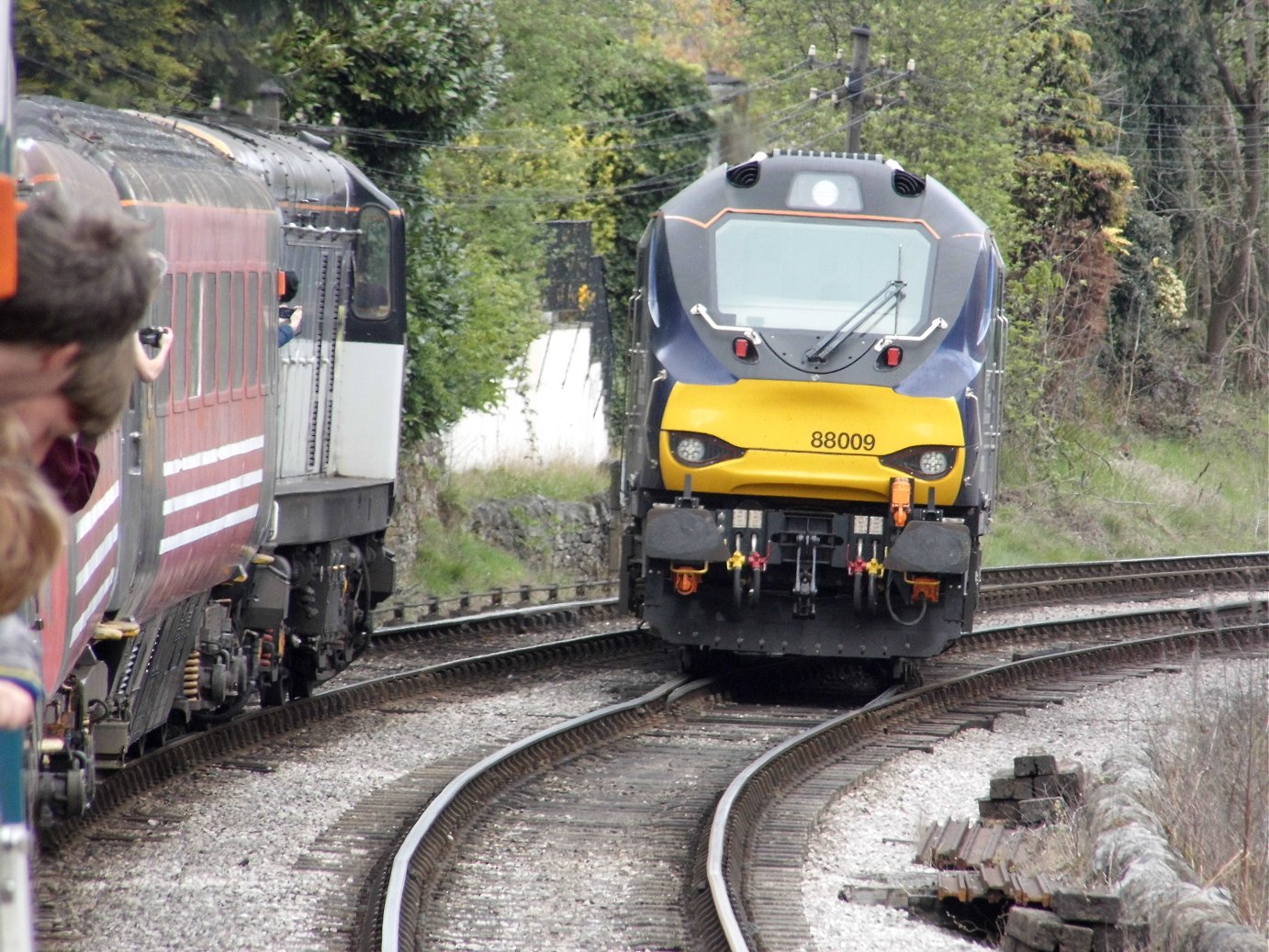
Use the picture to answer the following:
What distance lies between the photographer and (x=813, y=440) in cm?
1105

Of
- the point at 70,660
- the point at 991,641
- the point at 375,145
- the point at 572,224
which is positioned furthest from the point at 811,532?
the point at 572,224

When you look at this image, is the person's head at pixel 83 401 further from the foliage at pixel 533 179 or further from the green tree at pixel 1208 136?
the green tree at pixel 1208 136

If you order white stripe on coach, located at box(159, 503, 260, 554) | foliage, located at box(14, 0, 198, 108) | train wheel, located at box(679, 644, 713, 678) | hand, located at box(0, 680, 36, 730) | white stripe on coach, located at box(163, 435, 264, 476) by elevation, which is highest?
foliage, located at box(14, 0, 198, 108)

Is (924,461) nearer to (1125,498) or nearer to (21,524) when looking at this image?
(21,524)

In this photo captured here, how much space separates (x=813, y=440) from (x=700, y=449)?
0.70 metres

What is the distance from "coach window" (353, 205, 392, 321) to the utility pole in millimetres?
10851

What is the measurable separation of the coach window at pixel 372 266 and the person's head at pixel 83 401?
950cm

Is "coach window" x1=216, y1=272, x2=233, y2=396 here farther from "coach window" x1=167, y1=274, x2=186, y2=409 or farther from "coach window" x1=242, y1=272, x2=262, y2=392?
"coach window" x1=167, y1=274, x2=186, y2=409

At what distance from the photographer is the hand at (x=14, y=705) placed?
2129 mm

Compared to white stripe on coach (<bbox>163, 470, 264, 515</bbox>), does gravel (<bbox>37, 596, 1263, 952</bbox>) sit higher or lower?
lower

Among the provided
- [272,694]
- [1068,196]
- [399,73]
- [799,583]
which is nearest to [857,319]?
[799,583]

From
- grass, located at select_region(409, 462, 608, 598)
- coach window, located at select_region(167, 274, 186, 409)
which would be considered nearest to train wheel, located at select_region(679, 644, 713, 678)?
grass, located at select_region(409, 462, 608, 598)

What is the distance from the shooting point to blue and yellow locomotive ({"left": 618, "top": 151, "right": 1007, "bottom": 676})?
1102 cm

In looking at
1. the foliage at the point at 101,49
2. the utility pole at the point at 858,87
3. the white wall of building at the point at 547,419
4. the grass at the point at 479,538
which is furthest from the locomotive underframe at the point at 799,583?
the utility pole at the point at 858,87
